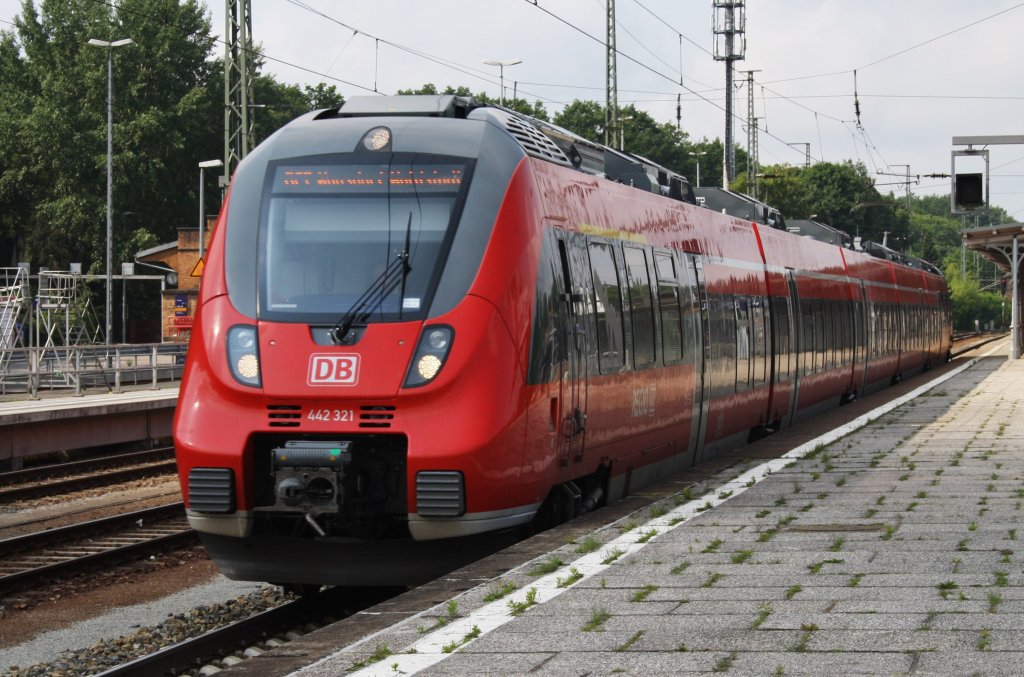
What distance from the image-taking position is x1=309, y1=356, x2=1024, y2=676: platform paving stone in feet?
19.8

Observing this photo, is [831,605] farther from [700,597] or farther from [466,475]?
[466,475]

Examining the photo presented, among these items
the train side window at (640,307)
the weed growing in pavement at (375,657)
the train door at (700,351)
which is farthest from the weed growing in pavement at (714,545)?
the train door at (700,351)

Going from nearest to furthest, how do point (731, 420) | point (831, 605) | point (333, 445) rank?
point (831, 605)
point (333, 445)
point (731, 420)

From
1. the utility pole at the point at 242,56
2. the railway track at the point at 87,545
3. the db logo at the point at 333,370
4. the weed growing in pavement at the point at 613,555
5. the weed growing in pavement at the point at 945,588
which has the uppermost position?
the utility pole at the point at 242,56

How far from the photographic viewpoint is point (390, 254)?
9.57 meters

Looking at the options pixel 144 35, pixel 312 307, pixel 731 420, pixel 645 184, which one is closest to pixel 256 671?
pixel 312 307

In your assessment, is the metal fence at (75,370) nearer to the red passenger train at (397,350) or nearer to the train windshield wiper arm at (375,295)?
the red passenger train at (397,350)

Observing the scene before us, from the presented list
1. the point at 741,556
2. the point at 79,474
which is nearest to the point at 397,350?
the point at 741,556

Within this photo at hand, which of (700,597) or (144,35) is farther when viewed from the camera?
(144,35)

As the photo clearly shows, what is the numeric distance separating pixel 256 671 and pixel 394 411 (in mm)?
2770

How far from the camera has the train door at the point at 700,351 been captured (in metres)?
15.0

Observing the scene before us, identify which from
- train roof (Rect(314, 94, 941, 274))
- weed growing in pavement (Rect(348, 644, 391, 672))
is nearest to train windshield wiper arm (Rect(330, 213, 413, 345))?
train roof (Rect(314, 94, 941, 274))

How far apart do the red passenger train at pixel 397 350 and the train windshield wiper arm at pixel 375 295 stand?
1 centimetres

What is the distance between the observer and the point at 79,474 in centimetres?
2138
